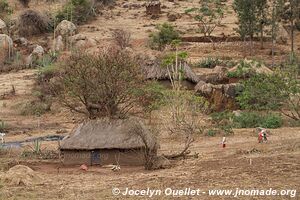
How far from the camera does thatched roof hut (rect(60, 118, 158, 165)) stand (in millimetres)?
13125

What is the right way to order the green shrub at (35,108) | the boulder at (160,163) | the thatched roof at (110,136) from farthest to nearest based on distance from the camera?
the green shrub at (35,108) < the thatched roof at (110,136) < the boulder at (160,163)

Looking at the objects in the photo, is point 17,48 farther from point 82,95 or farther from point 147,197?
point 147,197

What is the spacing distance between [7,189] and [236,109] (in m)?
11.5

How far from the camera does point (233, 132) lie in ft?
55.6

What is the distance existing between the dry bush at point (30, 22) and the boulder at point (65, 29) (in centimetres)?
145

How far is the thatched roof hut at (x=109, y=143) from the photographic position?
13.1 m

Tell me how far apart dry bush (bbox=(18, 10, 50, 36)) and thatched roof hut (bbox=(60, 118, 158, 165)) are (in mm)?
23782

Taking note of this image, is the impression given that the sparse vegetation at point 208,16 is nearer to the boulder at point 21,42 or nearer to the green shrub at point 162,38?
the green shrub at point 162,38

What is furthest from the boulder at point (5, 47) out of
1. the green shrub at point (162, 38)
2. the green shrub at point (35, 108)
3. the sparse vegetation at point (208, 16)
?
the sparse vegetation at point (208, 16)

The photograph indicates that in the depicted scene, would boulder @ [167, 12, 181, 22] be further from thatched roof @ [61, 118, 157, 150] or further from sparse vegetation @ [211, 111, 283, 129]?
thatched roof @ [61, 118, 157, 150]

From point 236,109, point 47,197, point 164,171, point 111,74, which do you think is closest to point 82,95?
point 111,74

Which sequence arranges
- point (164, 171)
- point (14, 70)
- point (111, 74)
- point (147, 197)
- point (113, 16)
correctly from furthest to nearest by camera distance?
point (113, 16), point (14, 70), point (111, 74), point (164, 171), point (147, 197)

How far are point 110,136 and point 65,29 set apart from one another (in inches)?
902

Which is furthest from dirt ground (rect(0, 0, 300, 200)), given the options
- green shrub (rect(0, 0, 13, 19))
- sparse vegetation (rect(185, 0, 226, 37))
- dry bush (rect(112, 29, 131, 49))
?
green shrub (rect(0, 0, 13, 19))
